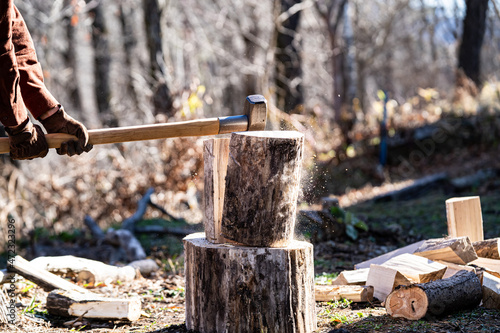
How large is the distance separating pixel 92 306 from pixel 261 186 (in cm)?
153

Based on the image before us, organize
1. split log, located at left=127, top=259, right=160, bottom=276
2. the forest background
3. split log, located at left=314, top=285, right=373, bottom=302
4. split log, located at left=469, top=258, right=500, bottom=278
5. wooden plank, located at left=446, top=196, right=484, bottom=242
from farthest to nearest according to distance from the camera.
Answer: the forest background
split log, located at left=127, top=259, right=160, bottom=276
wooden plank, located at left=446, top=196, right=484, bottom=242
split log, located at left=469, top=258, right=500, bottom=278
split log, located at left=314, top=285, right=373, bottom=302

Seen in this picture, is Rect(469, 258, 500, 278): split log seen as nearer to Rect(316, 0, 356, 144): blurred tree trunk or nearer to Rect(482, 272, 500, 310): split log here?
Rect(482, 272, 500, 310): split log

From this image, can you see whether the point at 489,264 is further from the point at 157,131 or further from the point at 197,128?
the point at 157,131

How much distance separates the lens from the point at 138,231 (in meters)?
7.14

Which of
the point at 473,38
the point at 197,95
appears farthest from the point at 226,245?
the point at 473,38

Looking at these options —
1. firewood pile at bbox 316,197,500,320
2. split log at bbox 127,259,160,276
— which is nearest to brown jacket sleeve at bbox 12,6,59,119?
split log at bbox 127,259,160,276

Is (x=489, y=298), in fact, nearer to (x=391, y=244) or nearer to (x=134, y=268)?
(x=391, y=244)

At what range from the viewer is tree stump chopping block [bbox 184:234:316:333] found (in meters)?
2.77

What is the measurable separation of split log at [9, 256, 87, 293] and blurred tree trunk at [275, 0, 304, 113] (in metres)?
8.87

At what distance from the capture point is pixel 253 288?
2764 millimetres

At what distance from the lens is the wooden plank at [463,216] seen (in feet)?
13.7

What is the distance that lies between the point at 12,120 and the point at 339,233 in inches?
160

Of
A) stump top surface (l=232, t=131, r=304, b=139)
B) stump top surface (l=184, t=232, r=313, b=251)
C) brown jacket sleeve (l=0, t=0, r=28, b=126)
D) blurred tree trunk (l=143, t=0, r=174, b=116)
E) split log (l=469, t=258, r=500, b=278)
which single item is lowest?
split log (l=469, t=258, r=500, b=278)

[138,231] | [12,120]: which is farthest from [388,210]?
[12,120]
